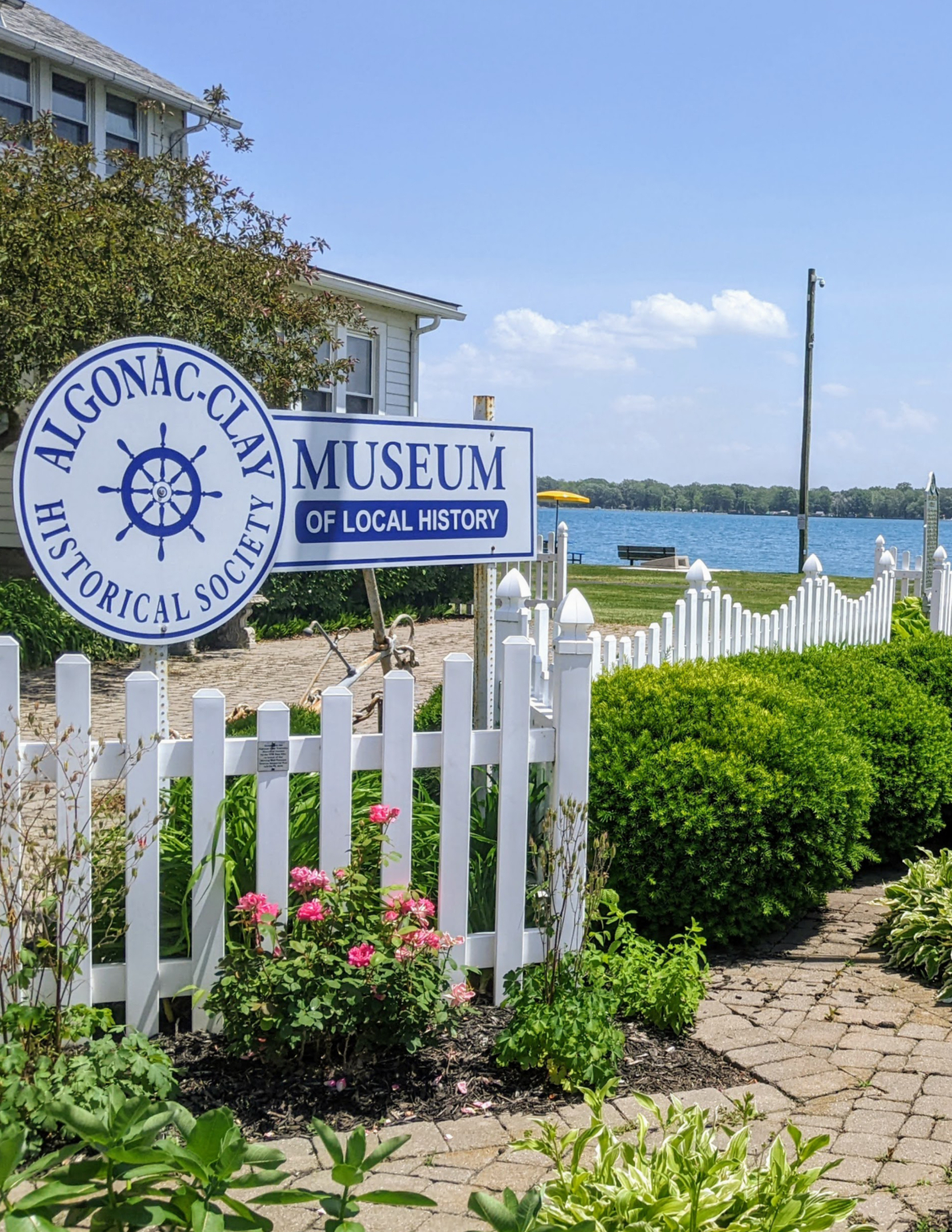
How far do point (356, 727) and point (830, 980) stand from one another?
3995mm

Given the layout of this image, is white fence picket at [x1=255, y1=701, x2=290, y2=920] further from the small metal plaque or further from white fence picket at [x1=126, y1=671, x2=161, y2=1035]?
white fence picket at [x1=126, y1=671, x2=161, y2=1035]

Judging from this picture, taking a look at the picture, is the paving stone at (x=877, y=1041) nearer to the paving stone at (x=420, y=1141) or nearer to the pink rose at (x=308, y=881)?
the paving stone at (x=420, y=1141)

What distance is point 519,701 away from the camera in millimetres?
3734

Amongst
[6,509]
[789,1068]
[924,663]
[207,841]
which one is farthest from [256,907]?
[6,509]

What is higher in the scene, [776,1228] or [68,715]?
[68,715]

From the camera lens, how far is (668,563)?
3641cm

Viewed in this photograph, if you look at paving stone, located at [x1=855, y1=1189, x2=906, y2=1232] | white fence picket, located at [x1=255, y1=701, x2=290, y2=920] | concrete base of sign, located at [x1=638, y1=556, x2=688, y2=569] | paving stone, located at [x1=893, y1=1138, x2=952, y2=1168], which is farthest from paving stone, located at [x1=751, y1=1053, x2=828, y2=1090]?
concrete base of sign, located at [x1=638, y1=556, x2=688, y2=569]

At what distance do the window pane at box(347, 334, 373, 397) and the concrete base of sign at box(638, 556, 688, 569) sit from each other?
17599mm

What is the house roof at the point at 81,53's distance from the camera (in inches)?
600

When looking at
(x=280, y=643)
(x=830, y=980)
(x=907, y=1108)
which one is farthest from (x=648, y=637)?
(x=280, y=643)

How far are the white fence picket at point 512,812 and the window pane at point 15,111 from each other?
1513cm

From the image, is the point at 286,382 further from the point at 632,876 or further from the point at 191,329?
the point at 632,876

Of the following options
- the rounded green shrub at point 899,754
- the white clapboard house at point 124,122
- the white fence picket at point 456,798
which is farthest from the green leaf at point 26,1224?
the white clapboard house at point 124,122

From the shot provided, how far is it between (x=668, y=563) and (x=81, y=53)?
2415 cm
